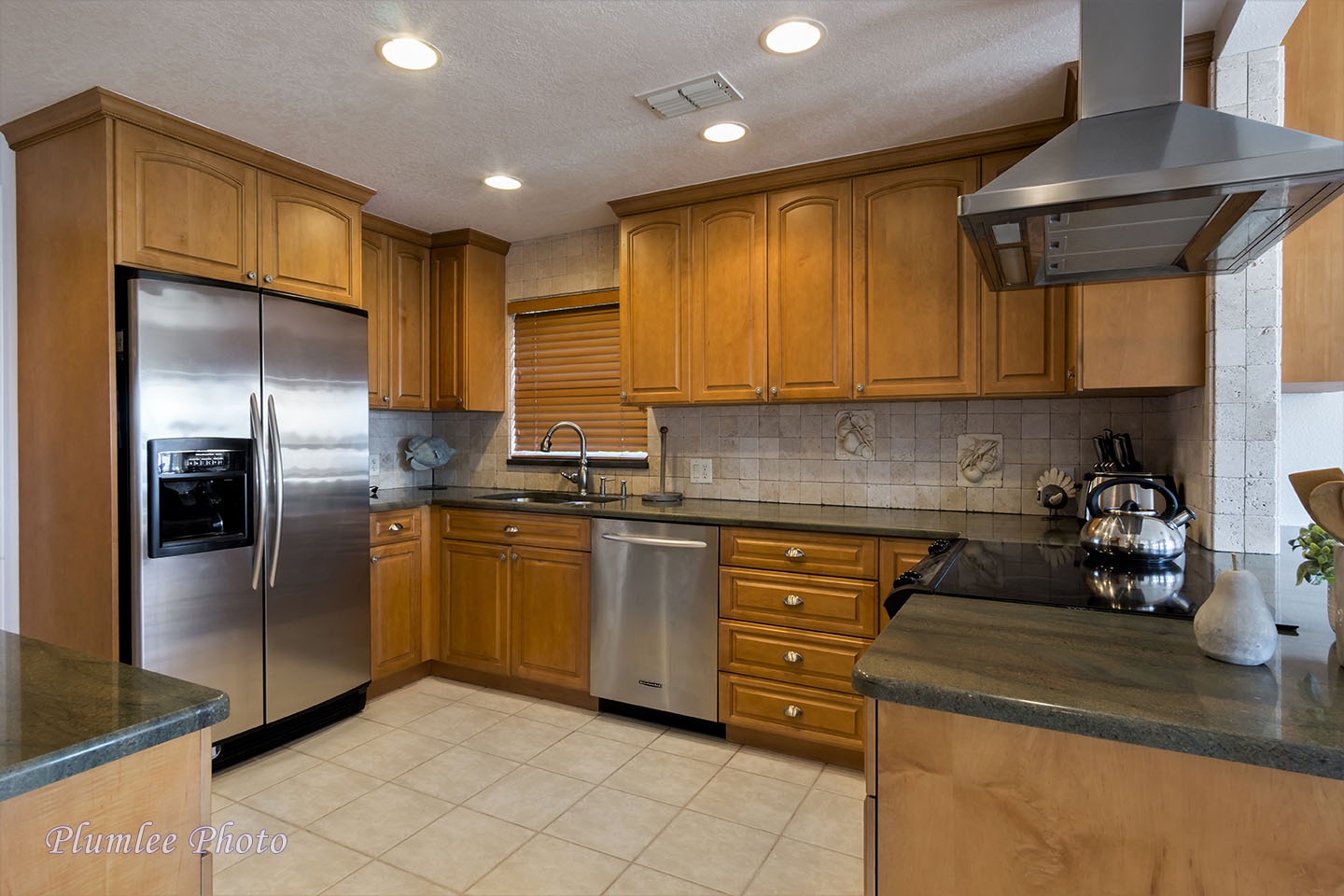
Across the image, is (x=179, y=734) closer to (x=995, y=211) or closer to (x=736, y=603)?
(x=995, y=211)

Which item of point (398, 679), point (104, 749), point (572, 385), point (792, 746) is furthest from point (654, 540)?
point (104, 749)

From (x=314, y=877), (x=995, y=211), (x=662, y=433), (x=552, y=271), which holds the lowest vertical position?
(x=314, y=877)

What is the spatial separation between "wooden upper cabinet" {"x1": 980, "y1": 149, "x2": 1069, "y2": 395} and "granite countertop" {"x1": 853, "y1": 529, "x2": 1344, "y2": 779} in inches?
52.2

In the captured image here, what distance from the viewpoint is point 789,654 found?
2697 millimetres

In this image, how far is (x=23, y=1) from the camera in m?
1.79

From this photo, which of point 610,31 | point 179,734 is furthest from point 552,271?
point 179,734

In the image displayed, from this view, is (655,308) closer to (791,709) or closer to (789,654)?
(789,654)

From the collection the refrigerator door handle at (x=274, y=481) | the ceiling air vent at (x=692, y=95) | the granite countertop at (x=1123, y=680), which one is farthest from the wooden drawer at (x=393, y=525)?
the granite countertop at (x=1123, y=680)

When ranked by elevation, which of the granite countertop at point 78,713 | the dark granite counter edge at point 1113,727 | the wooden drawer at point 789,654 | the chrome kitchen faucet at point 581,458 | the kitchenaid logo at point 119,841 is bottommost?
the wooden drawer at point 789,654

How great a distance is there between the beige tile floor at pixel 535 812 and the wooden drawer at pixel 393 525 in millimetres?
797

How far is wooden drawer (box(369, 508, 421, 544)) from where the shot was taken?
10.6 feet

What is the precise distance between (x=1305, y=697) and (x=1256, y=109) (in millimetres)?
1720

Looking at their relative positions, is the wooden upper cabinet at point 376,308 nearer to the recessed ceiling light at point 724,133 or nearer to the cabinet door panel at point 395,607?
the cabinet door panel at point 395,607

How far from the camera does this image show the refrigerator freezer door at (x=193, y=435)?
2316 mm
